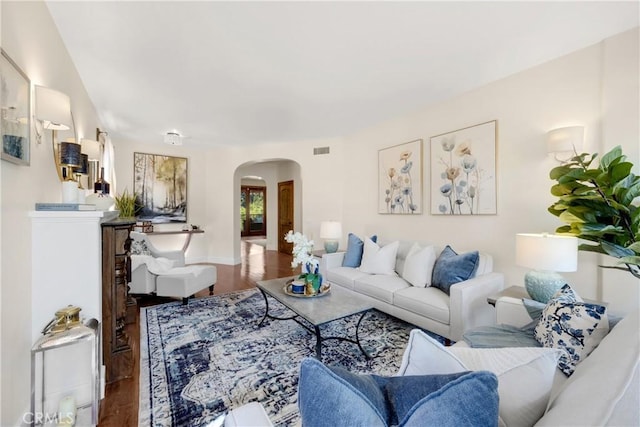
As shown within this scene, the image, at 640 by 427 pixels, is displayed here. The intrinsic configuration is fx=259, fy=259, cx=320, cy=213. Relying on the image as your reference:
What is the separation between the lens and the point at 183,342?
2.44 m

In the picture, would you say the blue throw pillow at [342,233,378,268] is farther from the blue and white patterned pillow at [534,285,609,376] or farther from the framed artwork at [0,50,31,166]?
the framed artwork at [0,50,31,166]

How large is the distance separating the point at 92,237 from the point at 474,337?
2.43 meters

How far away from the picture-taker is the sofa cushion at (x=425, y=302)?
7.55 feet

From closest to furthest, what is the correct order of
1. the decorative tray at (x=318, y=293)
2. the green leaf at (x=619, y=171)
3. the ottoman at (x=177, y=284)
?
the green leaf at (x=619, y=171), the decorative tray at (x=318, y=293), the ottoman at (x=177, y=284)

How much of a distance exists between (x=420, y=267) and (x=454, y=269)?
37 centimetres

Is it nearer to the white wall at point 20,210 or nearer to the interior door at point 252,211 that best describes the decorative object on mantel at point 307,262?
the white wall at point 20,210

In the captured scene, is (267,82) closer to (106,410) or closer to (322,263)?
(322,263)

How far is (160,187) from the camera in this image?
5.59 meters

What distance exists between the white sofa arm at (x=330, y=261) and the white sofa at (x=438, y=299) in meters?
0.48

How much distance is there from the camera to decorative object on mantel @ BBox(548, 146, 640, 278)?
1743 mm

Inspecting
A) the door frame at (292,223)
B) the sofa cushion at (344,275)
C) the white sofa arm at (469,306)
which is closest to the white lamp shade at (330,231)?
the sofa cushion at (344,275)

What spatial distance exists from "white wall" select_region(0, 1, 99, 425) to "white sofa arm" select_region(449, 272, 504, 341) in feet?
9.22

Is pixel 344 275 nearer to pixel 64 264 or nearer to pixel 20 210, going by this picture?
pixel 64 264

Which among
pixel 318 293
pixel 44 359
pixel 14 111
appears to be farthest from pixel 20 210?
pixel 318 293
